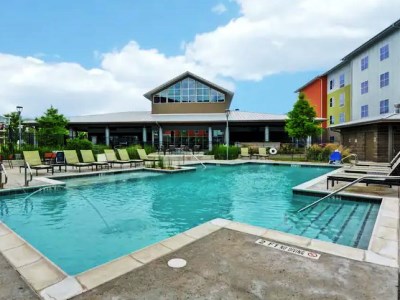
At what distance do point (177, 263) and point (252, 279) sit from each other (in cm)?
94

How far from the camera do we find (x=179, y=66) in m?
36.2

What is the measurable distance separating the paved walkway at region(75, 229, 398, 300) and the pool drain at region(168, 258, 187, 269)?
0.06 m

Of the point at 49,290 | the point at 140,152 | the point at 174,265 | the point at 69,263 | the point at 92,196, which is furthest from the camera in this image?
the point at 140,152

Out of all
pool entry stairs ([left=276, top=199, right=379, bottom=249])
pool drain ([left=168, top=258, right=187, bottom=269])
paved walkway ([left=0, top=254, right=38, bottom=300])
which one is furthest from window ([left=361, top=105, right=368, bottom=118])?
paved walkway ([left=0, top=254, right=38, bottom=300])

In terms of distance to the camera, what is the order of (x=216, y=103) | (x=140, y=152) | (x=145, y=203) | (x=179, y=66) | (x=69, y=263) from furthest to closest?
(x=179, y=66)
(x=216, y=103)
(x=140, y=152)
(x=145, y=203)
(x=69, y=263)

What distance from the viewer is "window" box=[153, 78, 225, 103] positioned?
30.8 m

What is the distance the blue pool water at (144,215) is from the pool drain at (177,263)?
1.42 metres

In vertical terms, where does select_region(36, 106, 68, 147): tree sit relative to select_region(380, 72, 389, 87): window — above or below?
below

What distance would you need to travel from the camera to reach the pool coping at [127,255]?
116 inches

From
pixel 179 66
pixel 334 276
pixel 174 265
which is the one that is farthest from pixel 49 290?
pixel 179 66

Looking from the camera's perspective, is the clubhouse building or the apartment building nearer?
the apartment building

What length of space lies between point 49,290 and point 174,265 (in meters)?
1.34

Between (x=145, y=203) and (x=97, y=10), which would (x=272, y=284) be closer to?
(x=145, y=203)

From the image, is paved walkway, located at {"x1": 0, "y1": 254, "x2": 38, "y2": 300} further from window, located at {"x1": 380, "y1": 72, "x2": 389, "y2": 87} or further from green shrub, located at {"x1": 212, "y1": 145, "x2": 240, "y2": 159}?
window, located at {"x1": 380, "y1": 72, "x2": 389, "y2": 87}
